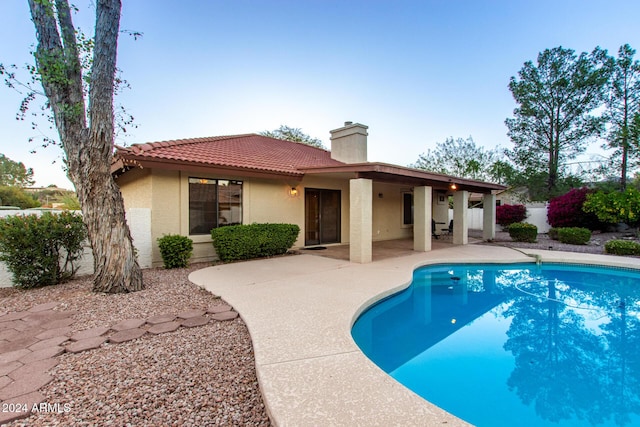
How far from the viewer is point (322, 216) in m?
13.2

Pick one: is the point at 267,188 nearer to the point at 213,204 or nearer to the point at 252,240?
the point at 213,204

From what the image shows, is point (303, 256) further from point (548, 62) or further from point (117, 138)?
point (548, 62)

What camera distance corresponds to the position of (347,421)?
2326 mm

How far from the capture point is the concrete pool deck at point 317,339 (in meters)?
2.43


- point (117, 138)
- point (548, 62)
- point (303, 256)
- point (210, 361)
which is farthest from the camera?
point (548, 62)

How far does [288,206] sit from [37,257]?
24.2ft

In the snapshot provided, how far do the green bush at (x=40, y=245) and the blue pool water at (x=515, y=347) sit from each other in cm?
680

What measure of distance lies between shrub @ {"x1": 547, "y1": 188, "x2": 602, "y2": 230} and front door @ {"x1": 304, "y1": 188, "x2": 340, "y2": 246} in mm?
14857

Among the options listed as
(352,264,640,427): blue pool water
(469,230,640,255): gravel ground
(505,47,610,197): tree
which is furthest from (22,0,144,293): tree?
(505,47,610,197): tree

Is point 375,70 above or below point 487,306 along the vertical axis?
above

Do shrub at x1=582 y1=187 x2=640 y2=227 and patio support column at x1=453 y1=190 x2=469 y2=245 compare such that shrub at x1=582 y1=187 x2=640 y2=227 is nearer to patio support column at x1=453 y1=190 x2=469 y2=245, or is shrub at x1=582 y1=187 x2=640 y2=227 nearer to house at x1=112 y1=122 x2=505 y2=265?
house at x1=112 y1=122 x2=505 y2=265

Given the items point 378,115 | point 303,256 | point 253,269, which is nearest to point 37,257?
point 253,269

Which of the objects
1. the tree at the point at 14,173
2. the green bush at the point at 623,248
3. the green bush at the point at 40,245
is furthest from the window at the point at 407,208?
the tree at the point at 14,173

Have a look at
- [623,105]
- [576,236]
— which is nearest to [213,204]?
[576,236]
